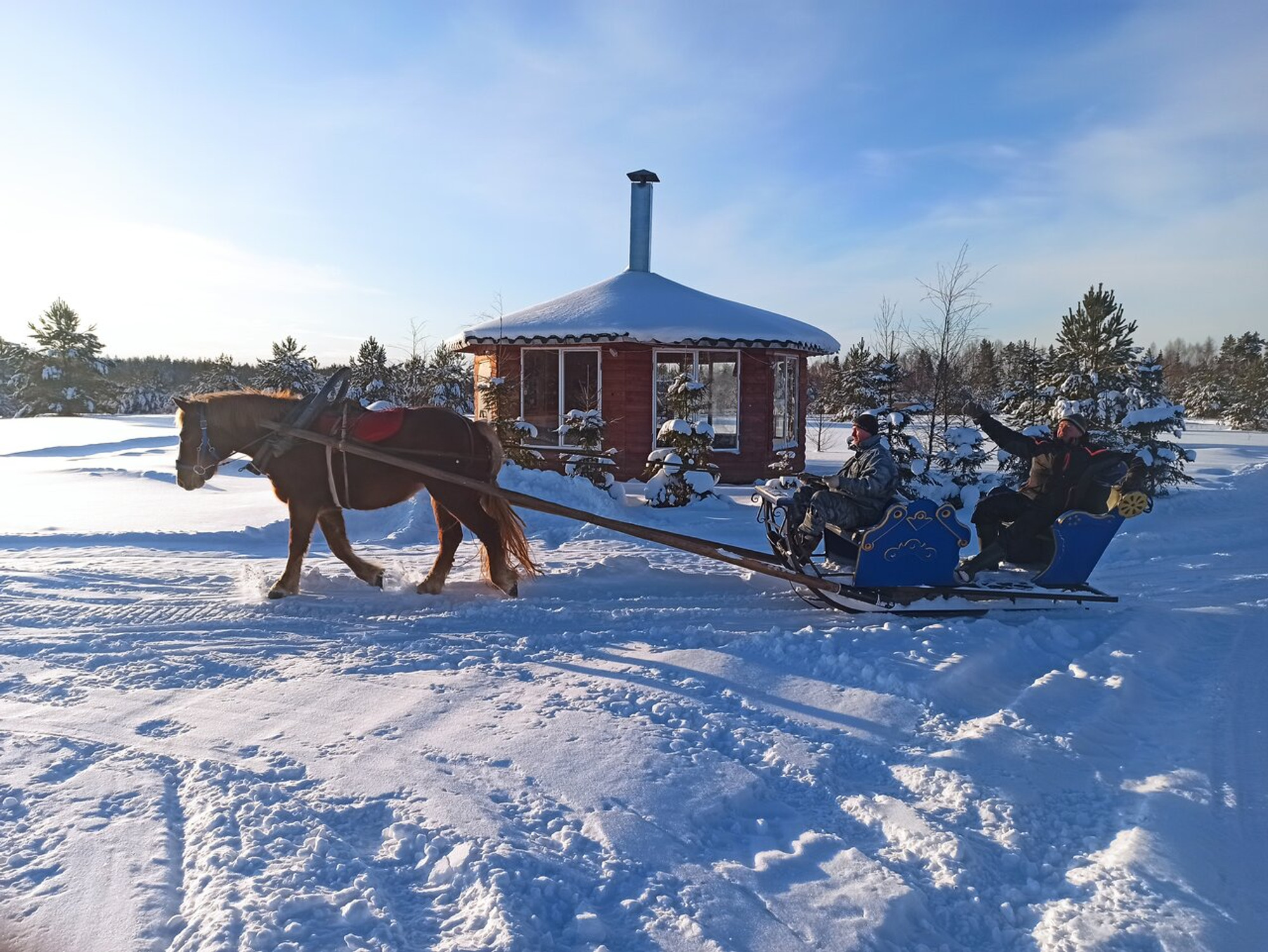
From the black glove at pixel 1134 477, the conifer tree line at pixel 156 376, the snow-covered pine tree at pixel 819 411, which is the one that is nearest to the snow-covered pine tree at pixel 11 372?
the conifer tree line at pixel 156 376

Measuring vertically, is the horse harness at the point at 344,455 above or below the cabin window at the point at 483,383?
below

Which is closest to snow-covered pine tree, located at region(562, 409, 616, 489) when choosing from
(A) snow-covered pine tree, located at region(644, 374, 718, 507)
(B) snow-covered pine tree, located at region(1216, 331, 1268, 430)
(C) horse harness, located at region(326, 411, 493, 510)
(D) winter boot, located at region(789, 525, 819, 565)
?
(A) snow-covered pine tree, located at region(644, 374, 718, 507)

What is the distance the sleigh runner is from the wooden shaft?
0.04 ft

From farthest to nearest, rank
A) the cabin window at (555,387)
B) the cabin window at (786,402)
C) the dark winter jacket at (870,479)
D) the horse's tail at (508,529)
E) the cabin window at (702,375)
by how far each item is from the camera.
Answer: the cabin window at (786,402)
the cabin window at (555,387)
the cabin window at (702,375)
the horse's tail at (508,529)
the dark winter jacket at (870,479)

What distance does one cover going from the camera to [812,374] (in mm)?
48906

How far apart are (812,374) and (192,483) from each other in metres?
45.7

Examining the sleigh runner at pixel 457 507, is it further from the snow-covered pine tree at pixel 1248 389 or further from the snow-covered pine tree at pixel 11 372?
the snow-covered pine tree at pixel 11 372

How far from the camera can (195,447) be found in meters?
6.12

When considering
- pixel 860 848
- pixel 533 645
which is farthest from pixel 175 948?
pixel 533 645

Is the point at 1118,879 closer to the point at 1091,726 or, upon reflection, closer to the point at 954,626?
the point at 1091,726

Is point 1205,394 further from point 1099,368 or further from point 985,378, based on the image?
point 1099,368

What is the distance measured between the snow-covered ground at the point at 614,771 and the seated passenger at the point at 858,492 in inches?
26.8

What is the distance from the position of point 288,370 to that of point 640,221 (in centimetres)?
1255

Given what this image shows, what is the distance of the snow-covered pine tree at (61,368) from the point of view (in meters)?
36.6
